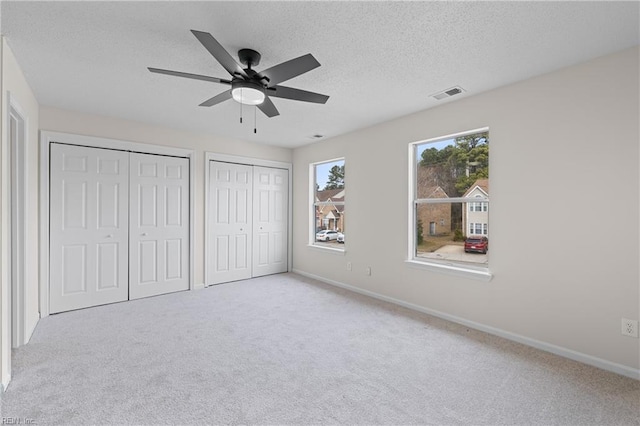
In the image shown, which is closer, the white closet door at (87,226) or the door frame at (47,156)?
the door frame at (47,156)

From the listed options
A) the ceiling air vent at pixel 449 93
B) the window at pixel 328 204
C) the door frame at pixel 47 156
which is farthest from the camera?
the window at pixel 328 204

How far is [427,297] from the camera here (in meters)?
3.61

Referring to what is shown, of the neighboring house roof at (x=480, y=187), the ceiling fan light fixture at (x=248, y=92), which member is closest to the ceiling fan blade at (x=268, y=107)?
the ceiling fan light fixture at (x=248, y=92)

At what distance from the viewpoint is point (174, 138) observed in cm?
449

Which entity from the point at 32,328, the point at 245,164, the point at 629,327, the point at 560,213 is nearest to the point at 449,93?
the point at 560,213

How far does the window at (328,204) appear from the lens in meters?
5.02

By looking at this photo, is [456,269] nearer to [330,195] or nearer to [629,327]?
[629,327]

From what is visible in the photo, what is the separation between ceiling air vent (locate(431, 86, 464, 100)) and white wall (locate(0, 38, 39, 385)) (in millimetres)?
3536

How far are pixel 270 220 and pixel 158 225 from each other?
73.7 inches

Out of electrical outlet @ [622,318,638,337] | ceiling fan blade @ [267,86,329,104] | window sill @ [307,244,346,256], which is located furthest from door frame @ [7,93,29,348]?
electrical outlet @ [622,318,638,337]

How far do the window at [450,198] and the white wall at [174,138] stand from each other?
281 centimetres

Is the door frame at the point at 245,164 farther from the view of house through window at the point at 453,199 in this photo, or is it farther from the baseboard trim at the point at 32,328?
the view of house through window at the point at 453,199

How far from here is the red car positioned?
3213 millimetres

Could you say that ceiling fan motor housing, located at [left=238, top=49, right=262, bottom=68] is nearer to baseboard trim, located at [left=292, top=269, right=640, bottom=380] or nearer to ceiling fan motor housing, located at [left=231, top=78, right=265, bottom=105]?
ceiling fan motor housing, located at [left=231, top=78, right=265, bottom=105]
